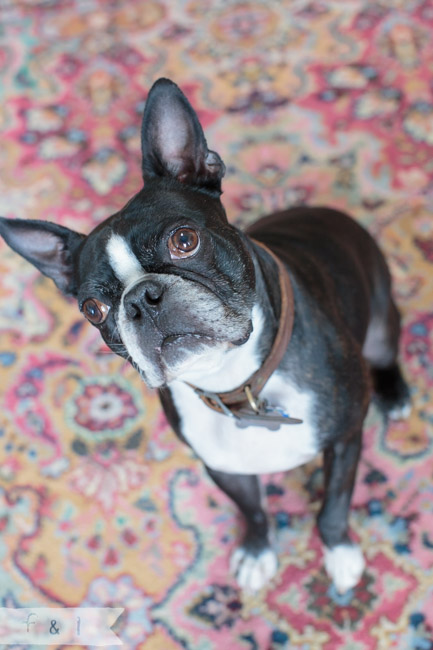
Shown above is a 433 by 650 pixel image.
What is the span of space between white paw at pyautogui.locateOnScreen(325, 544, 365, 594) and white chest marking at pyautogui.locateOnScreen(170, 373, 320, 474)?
1.49 ft

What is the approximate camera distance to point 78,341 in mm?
2820

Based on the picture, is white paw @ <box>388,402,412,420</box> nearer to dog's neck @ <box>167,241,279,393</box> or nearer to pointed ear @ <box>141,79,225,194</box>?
dog's neck @ <box>167,241,279,393</box>

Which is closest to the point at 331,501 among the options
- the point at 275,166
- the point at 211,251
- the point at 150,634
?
the point at 150,634

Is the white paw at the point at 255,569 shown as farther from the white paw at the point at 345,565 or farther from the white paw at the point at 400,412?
the white paw at the point at 400,412

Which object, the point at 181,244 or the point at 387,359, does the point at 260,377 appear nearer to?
the point at 181,244

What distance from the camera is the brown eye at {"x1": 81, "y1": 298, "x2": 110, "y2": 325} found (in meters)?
1.62

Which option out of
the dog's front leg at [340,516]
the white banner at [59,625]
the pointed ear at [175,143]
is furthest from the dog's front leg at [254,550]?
the pointed ear at [175,143]

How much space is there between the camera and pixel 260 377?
5.61 ft

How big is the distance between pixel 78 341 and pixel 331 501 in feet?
4.17

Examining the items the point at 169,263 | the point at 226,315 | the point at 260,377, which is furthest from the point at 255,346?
the point at 169,263

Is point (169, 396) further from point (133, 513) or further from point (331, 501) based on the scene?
point (133, 513)

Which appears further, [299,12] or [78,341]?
[299,12]

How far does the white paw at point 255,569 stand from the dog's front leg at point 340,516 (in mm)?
180

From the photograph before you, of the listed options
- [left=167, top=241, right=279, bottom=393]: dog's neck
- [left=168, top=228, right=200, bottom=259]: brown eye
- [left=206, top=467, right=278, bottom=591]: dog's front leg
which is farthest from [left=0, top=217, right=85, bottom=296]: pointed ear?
[left=206, top=467, right=278, bottom=591]: dog's front leg
